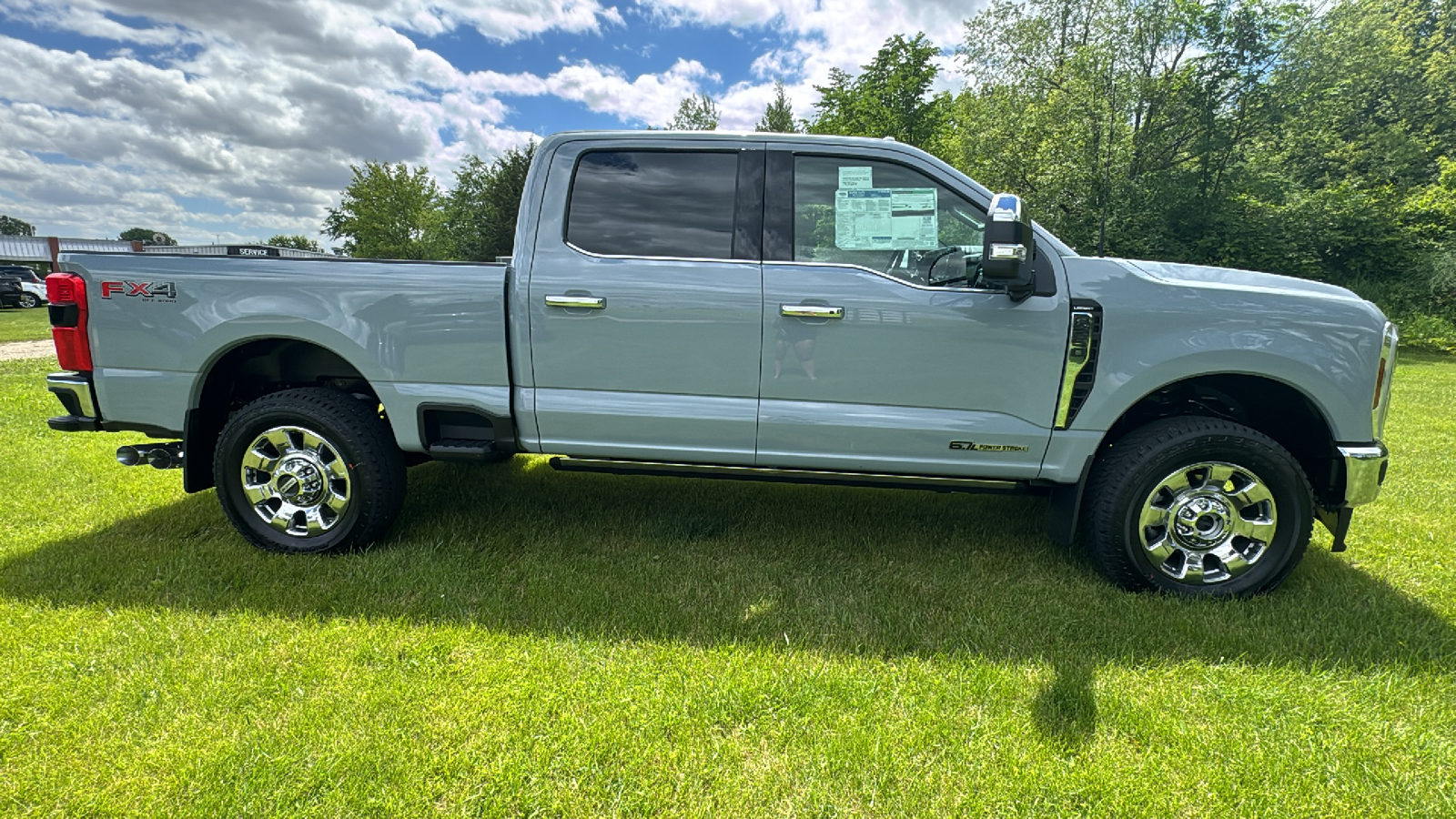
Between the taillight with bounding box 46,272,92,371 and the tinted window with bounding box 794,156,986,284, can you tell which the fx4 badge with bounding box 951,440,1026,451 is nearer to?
the tinted window with bounding box 794,156,986,284

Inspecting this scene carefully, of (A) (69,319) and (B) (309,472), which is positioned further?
(B) (309,472)

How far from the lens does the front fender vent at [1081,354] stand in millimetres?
2895

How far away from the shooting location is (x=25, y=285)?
25578 mm

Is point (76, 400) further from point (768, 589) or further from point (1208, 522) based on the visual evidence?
point (1208, 522)

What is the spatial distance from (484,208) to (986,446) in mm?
47793

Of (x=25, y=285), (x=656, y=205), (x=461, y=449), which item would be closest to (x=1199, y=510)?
(x=656, y=205)

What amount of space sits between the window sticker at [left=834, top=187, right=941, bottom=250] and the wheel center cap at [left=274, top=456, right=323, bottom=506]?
9.01 ft

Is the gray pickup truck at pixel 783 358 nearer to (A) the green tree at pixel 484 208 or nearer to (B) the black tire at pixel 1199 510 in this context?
(B) the black tire at pixel 1199 510

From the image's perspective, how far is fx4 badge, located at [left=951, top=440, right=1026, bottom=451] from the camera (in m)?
3.04

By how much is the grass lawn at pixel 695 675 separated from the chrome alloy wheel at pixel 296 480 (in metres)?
0.20

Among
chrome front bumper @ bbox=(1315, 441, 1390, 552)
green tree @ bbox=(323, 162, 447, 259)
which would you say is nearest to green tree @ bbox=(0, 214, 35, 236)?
green tree @ bbox=(323, 162, 447, 259)

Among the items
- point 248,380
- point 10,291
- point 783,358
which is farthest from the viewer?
point 10,291

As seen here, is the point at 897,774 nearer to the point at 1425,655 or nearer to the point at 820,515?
the point at 820,515

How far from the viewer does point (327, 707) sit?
2.23m
